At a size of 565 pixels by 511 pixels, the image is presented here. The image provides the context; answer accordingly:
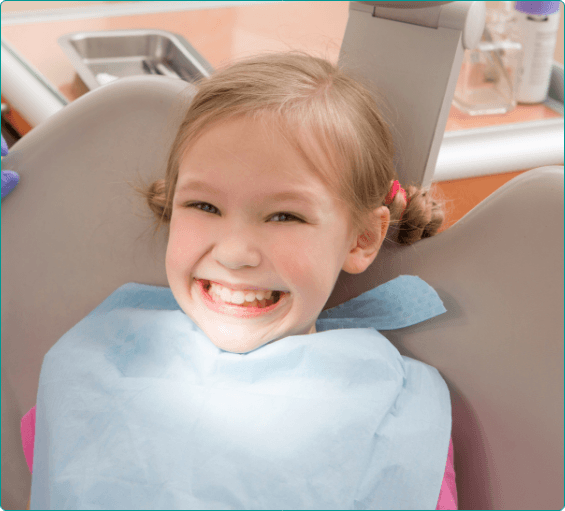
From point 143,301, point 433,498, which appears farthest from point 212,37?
point 433,498

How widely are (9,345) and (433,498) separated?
645mm

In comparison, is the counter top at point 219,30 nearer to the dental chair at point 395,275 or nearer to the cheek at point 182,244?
the dental chair at point 395,275

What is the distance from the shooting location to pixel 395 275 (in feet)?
2.84

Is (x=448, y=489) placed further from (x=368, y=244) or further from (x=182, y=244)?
(x=182, y=244)

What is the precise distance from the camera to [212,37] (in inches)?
74.5

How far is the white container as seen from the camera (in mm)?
1439

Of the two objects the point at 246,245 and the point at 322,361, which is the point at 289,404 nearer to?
the point at 322,361

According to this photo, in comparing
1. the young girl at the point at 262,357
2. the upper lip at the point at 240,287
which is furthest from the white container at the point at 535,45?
the upper lip at the point at 240,287

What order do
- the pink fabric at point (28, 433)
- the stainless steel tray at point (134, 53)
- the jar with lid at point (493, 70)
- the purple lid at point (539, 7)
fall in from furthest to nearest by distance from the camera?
the stainless steel tray at point (134, 53) → the jar with lid at point (493, 70) → the purple lid at point (539, 7) → the pink fabric at point (28, 433)

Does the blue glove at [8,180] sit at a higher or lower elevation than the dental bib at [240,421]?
higher

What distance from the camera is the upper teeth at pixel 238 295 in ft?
2.47

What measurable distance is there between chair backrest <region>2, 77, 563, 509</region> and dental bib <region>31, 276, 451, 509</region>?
47 mm

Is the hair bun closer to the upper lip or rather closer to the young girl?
the young girl

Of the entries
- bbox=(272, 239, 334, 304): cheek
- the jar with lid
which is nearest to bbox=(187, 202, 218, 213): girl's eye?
bbox=(272, 239, 334, 304): cheek
